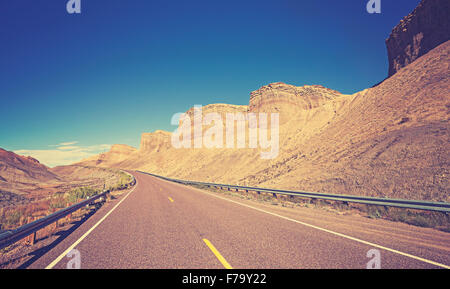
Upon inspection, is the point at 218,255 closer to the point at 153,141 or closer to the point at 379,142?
the point at 379,142

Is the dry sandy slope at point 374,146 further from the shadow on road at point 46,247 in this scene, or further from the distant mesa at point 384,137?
the shadow on road at point 46,247

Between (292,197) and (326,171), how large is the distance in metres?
9.24

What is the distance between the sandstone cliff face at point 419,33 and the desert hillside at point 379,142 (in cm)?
16

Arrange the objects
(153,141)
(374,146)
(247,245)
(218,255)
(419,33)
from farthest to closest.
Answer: (153,141)
(419,33)
(374,146)
(247,245)
(218,255)

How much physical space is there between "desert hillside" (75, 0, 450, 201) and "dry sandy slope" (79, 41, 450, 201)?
37 mm

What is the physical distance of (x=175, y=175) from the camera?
208 ft

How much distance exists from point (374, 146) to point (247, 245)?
69.2 ft

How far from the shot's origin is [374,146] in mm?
20859

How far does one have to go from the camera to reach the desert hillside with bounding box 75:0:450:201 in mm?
15391

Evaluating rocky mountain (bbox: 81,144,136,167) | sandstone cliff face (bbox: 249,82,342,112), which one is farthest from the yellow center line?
rocky mountain (bbox: 81,144,136,167)

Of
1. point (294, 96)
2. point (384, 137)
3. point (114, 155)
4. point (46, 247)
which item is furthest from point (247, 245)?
point (114, 155)

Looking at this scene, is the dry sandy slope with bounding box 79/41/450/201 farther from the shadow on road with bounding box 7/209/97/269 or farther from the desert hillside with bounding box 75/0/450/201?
the shadow on road with bounding box 7/209/97/269
